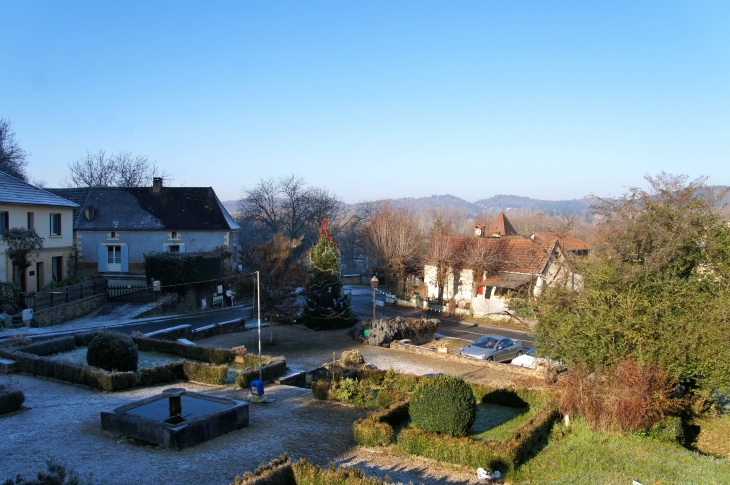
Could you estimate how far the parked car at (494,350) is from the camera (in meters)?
22.3

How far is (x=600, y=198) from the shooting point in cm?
1817

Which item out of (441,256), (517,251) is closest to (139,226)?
(441,256)

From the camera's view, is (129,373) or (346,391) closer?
(346,391)

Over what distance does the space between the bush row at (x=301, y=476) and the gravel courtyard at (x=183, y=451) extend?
1086 millimetres

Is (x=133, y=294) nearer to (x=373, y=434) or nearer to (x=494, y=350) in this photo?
(x=494, y=350)

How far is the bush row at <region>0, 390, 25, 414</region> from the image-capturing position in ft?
43.3

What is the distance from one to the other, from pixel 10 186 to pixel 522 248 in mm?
31120

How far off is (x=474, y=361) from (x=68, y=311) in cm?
2059

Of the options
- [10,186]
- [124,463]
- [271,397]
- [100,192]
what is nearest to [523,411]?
[271,397]

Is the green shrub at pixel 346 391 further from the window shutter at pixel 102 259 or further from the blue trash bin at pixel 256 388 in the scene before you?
the window shutter at pixel 102 259

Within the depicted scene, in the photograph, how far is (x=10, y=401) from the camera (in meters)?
13.4

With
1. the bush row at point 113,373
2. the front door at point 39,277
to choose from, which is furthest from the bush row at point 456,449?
the front door at point 39,277

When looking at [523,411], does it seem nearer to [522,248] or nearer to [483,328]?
[483,328]

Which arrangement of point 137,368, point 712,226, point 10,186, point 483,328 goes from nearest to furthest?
point 712,226, point 137,368, point 10,186, point 483,328
